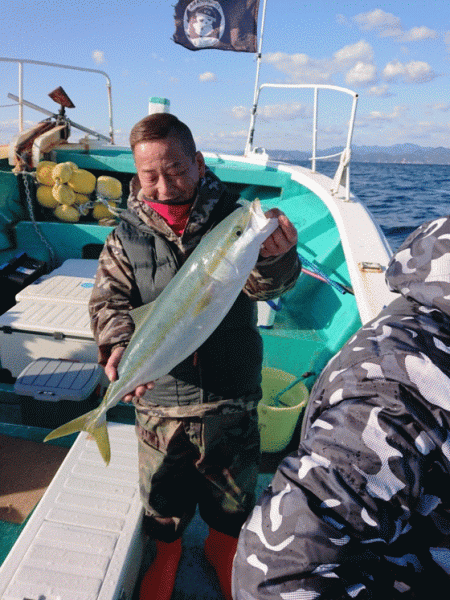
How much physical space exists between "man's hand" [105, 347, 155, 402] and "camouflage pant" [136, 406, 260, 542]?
35 cm

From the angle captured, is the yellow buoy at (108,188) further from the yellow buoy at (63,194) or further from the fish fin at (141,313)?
the fish fin at (141,313)

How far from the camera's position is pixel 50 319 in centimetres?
355

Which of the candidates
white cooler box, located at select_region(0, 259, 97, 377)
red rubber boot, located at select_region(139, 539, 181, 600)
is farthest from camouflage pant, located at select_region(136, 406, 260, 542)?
white cooler box, located at select_region(0, 259, 97, 377)

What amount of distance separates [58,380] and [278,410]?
1771 millimetres

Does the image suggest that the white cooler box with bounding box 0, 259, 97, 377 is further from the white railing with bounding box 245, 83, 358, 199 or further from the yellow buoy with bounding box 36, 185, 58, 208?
the white railing with bounding box 245, 83, 358, 199

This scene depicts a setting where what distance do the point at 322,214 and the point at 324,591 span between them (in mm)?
5624

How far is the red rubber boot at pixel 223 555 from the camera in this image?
2.31 metres

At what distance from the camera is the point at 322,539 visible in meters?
0.94

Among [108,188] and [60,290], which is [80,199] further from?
[60,290]

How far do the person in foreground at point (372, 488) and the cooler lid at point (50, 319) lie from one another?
273 cm

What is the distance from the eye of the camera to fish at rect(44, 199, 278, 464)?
1466mm

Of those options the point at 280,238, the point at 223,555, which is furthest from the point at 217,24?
the point at 223,555

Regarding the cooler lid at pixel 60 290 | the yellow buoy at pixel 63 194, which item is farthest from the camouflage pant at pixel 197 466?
the yellow buoy at pixel 63 194

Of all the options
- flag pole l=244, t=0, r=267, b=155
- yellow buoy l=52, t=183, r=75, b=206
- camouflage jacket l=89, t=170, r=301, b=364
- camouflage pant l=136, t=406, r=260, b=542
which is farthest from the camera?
flag pole l=244, t=0, r=267, b=155
